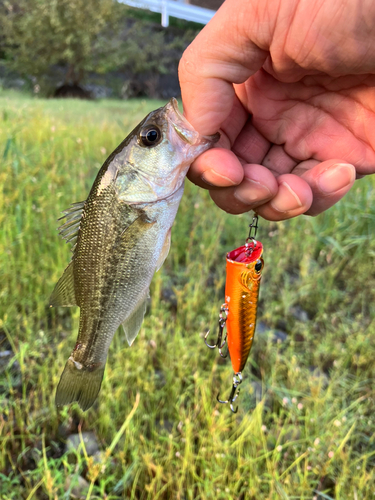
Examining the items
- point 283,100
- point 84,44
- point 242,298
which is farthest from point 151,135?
point 84,44

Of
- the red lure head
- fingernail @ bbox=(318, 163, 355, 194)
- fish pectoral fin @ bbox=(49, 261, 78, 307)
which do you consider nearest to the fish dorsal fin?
fish pectoral fin @ bbox=(49, 261, 78, 307)

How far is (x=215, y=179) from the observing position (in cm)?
121

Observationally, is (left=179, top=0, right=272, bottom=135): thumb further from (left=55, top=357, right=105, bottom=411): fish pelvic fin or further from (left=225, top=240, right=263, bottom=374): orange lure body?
(left=55, top=357, right=105, bottom=411): fish pelvic fin

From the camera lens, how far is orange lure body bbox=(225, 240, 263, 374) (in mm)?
1125

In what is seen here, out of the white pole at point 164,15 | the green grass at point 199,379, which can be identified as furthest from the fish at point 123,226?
the white pole at point 164,15

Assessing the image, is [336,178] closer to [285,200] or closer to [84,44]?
[285,200]

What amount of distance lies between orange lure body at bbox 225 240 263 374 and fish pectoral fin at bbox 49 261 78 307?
64cm

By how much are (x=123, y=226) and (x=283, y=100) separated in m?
1.09

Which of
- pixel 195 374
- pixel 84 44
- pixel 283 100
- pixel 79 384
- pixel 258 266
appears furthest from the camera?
pixel 84 44

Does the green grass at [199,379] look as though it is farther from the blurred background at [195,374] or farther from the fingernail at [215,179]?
the fingernail at [215,179]

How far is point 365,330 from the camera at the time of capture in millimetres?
2551

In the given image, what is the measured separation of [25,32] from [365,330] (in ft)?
73.3

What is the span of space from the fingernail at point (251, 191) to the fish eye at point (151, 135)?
38 cm

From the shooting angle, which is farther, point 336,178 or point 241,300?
point 336,178
